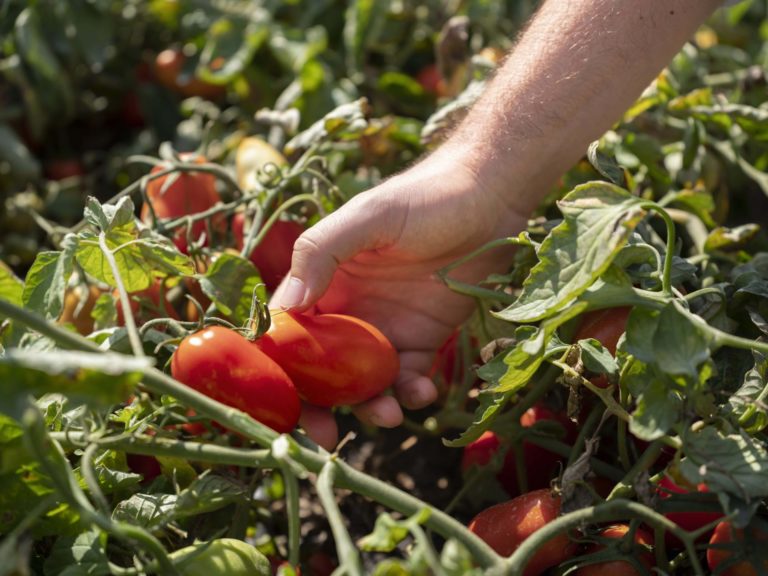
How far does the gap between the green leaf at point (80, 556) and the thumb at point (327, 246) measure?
38 centimetres

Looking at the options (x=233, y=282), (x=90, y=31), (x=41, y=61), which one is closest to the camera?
(x=233, y=282)

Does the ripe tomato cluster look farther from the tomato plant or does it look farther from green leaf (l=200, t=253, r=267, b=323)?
the tomato plant

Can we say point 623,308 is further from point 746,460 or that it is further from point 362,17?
point 362,17

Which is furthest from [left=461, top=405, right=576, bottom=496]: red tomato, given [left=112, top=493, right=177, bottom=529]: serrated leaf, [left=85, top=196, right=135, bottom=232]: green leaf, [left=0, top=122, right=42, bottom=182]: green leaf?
[left=0, top=122, right=42, bottom=182]: green leaf

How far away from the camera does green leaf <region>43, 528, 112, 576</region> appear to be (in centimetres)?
87

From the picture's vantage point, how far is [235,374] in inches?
39.4

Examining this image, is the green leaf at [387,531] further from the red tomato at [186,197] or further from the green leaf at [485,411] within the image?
the red tomato at [186,197]

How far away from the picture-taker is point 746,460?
0.85 metres

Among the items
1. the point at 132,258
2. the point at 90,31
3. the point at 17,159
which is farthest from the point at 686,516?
the point at 90,31

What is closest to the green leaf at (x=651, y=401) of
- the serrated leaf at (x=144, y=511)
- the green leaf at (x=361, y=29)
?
the serrated leaf at (x=144, y=511)

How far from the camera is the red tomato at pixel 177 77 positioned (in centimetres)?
222

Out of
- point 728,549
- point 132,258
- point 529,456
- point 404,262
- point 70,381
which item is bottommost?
point 529,456

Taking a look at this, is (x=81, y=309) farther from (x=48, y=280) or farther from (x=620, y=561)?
(x=620, y=561)

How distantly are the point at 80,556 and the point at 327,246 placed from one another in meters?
0.47
